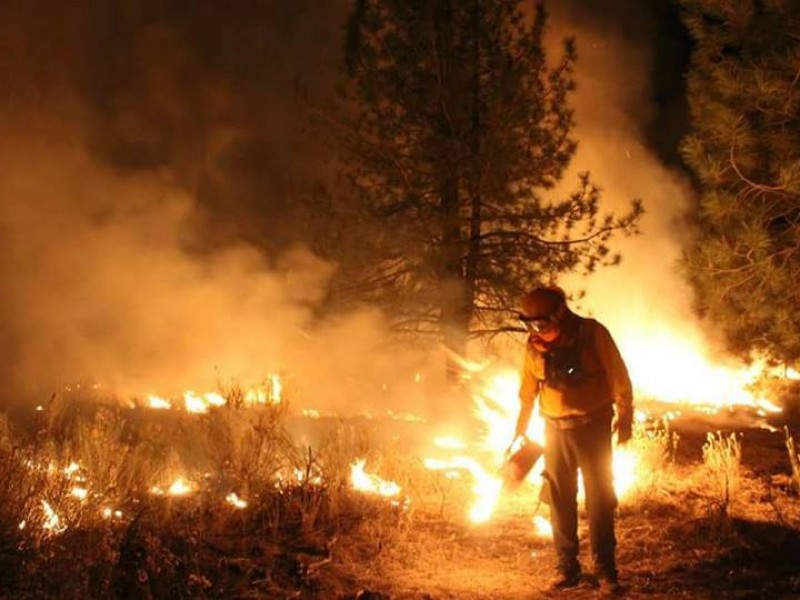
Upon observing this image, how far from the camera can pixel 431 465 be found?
285 inches

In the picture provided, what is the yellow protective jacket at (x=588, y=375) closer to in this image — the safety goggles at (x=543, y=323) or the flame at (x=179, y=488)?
the safety goggles at (x=543, y=323)

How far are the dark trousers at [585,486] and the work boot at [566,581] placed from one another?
0.08 ft

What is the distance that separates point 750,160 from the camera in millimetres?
8547

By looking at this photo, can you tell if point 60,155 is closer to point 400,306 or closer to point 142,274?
point 142,274

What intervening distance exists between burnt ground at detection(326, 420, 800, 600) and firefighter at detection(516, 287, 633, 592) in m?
0.30

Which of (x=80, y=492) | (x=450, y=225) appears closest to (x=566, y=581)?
(x=80, y=492)

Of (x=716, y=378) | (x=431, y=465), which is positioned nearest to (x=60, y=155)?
(x=431, y=465)

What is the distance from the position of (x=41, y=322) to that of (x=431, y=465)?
7.79m

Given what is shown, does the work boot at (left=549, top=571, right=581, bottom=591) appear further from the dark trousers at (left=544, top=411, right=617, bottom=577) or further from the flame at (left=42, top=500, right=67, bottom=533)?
the flame at (left=42, top=500, right=67, bottom=533)

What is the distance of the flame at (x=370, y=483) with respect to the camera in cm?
609

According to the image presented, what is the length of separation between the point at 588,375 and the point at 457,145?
5.14 m

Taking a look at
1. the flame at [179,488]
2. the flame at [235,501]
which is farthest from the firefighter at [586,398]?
the flame at [179,488]

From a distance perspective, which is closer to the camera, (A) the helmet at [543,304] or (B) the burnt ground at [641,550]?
(A) the helmet at [543,304]

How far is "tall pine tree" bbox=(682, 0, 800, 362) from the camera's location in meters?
8.21
